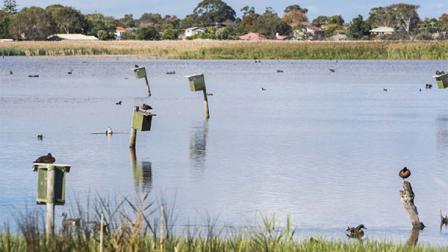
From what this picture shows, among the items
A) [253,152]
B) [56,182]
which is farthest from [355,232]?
[253,152]

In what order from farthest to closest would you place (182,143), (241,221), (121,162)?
(182,143), (121,162), (241,221)

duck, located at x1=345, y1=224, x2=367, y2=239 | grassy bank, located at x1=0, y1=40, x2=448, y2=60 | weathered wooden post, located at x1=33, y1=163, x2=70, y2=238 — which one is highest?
weathered wooden post, located at x1=33, y1=163, x2=70, y2=238

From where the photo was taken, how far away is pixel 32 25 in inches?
7274

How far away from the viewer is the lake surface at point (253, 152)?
71.6 ft

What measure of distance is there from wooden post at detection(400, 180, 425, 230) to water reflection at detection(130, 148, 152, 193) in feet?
18.8

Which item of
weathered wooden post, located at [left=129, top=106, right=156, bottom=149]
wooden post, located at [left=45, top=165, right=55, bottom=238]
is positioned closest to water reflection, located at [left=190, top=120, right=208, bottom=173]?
weathered wooden post, located at [left=129, top=106, right=156, bottom=149]

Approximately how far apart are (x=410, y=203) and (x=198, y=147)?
14.1 metres

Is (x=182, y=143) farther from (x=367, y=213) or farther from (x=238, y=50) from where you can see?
(x=238, y=50)

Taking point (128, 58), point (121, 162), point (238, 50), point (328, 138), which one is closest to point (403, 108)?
point (328, 138)

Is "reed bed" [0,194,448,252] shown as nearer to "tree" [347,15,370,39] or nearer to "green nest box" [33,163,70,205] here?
"green nest box" [33,163,70,205]

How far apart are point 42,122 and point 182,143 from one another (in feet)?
31.5

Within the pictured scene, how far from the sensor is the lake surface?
21812 millimetres

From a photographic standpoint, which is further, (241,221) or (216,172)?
(216,172)

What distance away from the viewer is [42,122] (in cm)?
4241
